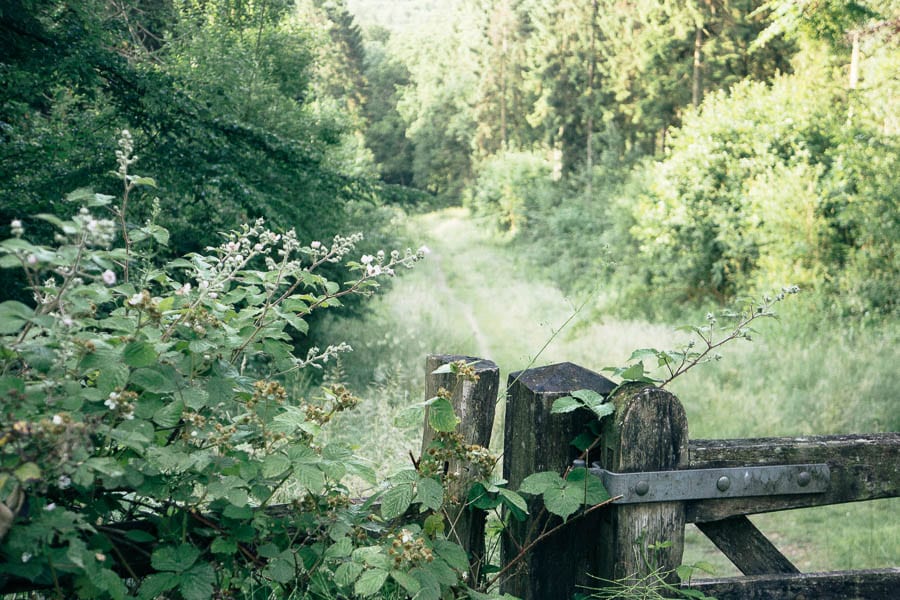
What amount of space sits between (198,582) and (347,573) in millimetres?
360

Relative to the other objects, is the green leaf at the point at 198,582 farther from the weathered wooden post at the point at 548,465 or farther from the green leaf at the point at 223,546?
the weathered wooden post at the point at 548,465

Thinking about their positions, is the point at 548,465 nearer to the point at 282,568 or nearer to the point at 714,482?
the point at 714,482

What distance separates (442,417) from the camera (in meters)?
2.02

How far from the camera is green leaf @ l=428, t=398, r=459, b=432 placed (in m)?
2.01

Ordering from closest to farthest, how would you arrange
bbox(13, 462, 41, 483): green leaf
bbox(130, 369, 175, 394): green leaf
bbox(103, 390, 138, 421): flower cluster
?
bbox(13, 462, 41, 483): green leaf → bbox(103, 390, 138, 421): flower cluster → bbox(130, 369, 175, 394): green leaf

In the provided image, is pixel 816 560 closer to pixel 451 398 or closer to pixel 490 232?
pixel 451 398

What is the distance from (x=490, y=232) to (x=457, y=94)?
22918 millimetres

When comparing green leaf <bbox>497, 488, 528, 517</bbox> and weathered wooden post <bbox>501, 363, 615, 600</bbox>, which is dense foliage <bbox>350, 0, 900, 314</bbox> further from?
green leaf <bbox>497, 488, 528, 517</bbox>

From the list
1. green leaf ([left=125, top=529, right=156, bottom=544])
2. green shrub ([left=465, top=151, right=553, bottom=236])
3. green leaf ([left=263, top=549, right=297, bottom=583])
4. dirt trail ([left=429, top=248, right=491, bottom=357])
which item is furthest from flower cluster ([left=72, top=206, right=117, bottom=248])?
green shrub ([left=465, top=151, right=553, bottom=236])

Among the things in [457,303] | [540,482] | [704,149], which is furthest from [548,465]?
[457,303]

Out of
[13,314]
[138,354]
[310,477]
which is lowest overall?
[310,477]

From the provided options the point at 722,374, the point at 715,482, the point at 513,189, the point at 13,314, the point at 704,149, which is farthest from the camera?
the point at 513,189

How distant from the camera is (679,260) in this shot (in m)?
17.5

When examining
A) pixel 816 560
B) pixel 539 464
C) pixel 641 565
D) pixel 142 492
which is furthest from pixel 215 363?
pixel 816 560
